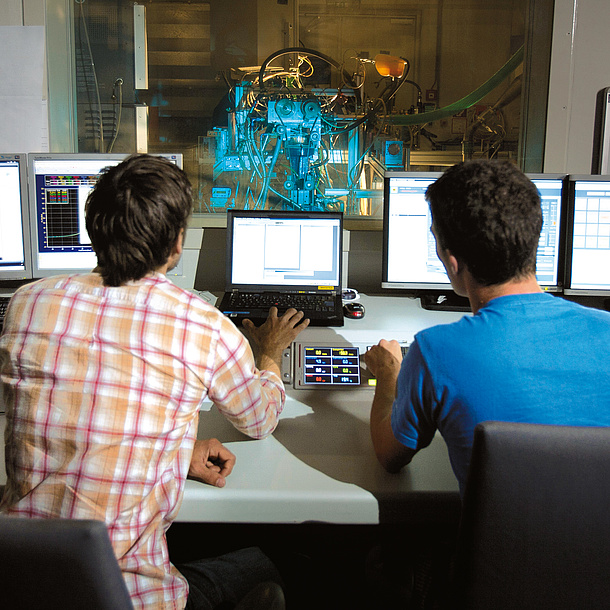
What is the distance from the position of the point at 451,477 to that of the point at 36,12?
200 centimetres

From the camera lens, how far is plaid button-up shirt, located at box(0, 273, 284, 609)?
0.75m

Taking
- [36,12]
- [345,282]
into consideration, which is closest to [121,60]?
[36,12]

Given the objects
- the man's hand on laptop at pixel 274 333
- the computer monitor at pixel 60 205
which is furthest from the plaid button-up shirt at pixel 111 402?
the computer monitor at pixel 60 205

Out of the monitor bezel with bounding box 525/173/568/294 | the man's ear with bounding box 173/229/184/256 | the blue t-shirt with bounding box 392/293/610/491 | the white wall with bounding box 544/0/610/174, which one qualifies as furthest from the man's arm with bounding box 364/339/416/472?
the white wall with bounding box 544/0/610/174

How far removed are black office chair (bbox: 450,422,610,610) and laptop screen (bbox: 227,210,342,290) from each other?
1093mm

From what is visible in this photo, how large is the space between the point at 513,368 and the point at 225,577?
0.64 m

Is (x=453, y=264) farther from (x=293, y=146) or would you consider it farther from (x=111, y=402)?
(x=293, y=146)

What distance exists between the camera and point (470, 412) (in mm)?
748

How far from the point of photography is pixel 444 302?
1729 mm

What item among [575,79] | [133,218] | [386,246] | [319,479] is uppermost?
[575,79]

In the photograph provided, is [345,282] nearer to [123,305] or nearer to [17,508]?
[123,305]

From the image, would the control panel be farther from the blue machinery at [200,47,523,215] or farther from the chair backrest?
the blue machinery at [200,47,523,215]

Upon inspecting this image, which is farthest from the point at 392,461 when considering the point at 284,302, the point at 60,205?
the point at 60,205

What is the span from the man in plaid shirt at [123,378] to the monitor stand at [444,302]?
0.95 metres
